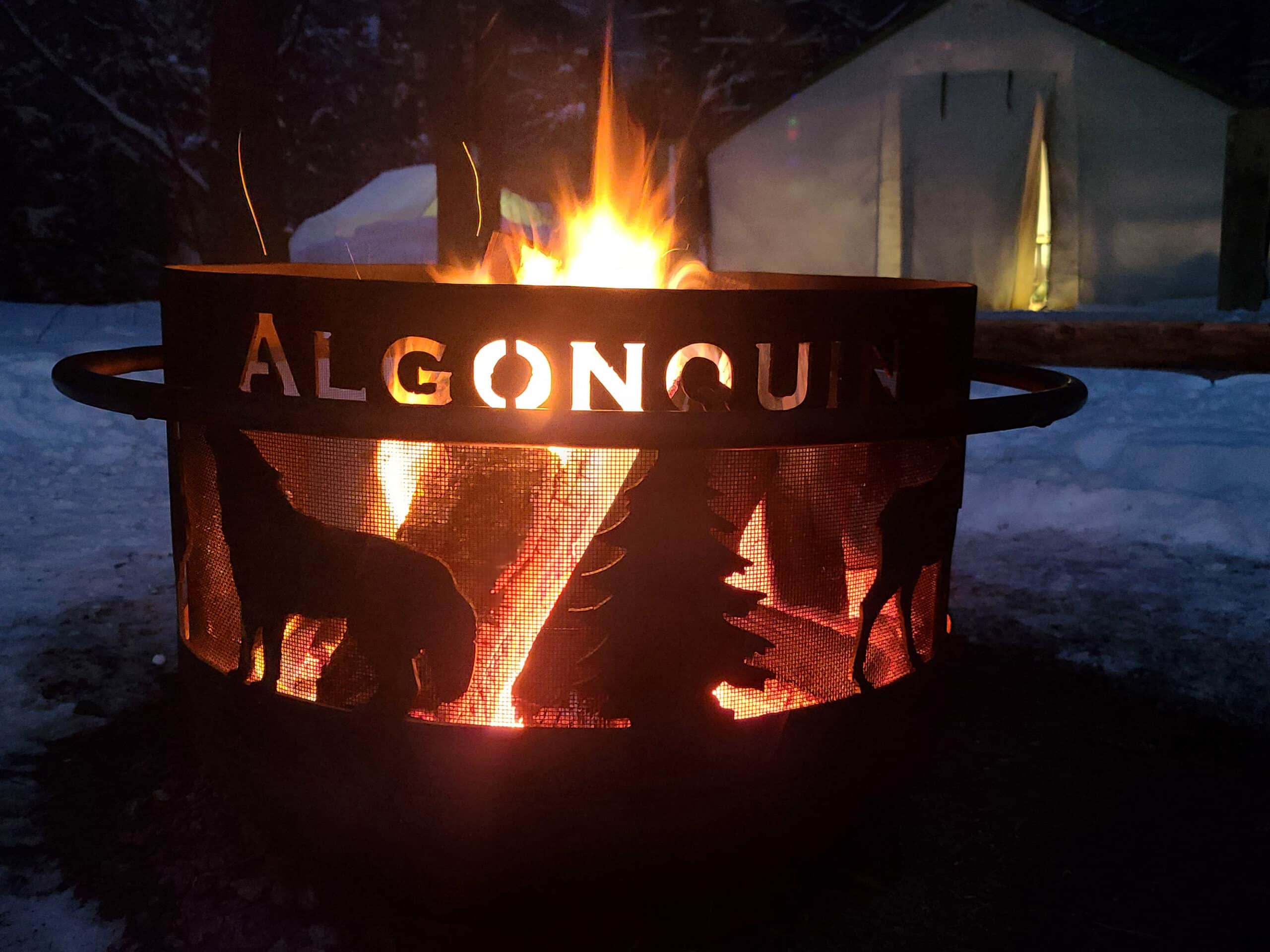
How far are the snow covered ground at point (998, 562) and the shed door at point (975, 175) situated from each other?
4.86m

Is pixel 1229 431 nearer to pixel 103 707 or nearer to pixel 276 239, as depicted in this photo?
pixel 103 707

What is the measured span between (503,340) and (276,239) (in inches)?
341

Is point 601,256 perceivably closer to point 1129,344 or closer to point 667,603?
point 667,603

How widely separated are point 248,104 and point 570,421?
8823mm

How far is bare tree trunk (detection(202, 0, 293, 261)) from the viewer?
9.14 meters

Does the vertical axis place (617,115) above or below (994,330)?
above

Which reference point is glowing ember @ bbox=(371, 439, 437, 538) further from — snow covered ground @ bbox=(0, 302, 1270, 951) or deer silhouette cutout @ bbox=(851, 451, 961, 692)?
snow covered ground @ bbox=(0, 302, 1270, 951)

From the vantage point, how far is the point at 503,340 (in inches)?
70.4

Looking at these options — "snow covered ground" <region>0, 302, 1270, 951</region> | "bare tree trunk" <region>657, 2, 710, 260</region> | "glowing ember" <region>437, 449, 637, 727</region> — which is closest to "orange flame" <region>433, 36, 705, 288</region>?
"glowing ember" <region>437, 449, 637, 727</region>

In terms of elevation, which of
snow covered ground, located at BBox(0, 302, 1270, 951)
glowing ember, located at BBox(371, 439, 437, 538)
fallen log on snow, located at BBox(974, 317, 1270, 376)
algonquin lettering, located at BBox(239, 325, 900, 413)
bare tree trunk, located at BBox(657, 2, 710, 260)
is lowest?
snow covered ground, located at BBox(0, 302, 1270, 951)

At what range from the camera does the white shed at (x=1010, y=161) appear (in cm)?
1155

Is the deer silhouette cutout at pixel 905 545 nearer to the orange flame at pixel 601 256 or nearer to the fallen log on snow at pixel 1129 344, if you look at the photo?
the orange flame at pixel 601 256

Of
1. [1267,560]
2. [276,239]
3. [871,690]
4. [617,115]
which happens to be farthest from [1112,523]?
[617,115]

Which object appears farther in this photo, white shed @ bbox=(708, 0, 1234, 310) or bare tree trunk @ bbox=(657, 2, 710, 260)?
bare tree trunk @ bbox=(657, 2, 710, 260)
